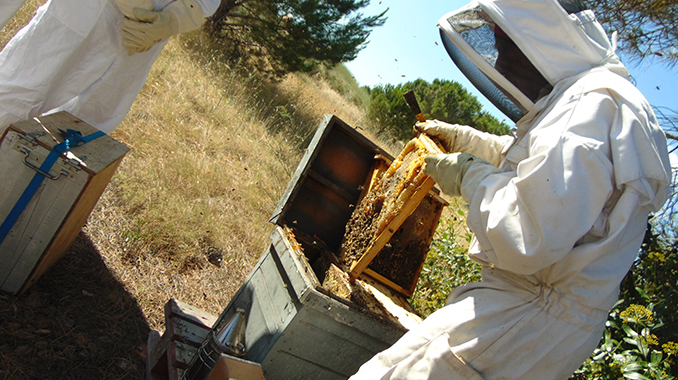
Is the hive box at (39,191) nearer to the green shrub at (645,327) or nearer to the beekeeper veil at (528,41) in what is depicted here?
the beekeeper veil at (528,41)

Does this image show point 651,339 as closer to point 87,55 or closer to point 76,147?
point 76,147

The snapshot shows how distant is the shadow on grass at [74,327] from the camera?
2576 millimetres

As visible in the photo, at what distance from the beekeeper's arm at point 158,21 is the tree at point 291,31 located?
6.57 m

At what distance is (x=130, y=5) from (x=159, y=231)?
209 centimetres

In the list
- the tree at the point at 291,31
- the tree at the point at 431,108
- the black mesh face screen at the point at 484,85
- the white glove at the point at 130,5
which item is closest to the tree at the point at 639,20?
the black mesh face screen at the point at 484,85

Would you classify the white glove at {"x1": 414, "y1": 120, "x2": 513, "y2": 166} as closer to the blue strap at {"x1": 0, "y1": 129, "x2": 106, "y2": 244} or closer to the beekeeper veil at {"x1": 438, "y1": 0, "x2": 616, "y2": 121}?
the beekeeper veil at {"x1": 438, "y1": 0, "x2": 616, "y2": 121}

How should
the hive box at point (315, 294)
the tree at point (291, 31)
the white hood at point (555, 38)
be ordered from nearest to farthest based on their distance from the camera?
the white hood at point (555, 38), the hive box at point (315, 294), the tree at point (291, 31)

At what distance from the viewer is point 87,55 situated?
287 cm

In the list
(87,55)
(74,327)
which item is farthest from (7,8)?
(74,327)

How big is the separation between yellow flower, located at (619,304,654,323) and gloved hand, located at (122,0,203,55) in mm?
3606

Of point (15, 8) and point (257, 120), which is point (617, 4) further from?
point (257, 120)

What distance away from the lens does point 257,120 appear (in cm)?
758

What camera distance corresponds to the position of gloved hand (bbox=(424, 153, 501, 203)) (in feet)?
6.71

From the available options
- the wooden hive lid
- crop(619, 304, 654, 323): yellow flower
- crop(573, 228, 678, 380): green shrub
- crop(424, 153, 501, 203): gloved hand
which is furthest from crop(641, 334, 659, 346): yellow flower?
the wooden hive lid
